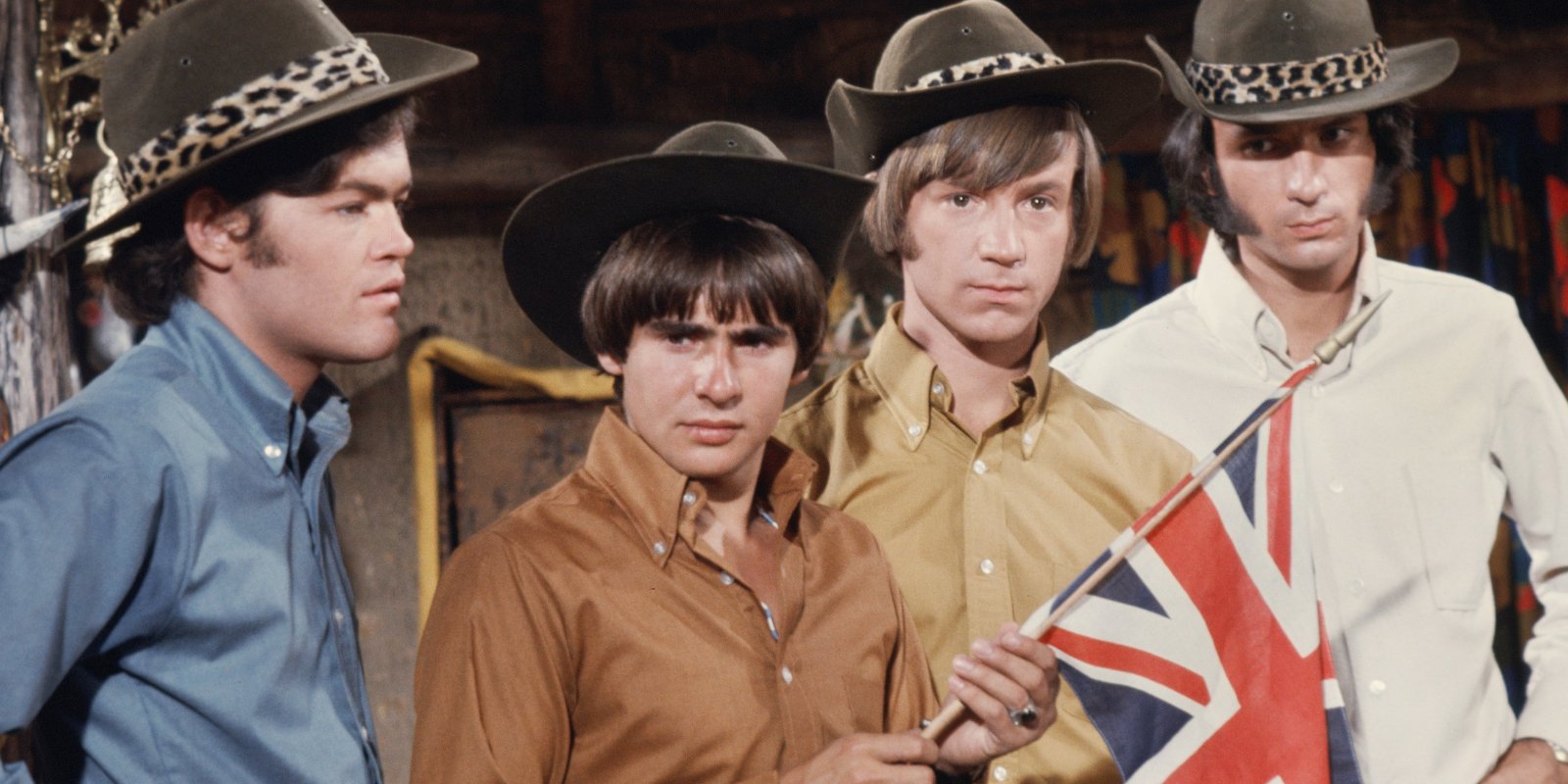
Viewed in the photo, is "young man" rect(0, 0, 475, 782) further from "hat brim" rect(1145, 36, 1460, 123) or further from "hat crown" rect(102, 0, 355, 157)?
"hat brim" rect(1145, 36, 1460, 123)

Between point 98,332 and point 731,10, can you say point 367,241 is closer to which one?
point 98,332

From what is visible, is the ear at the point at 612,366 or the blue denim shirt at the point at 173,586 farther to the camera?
the ear at the point at 612,366

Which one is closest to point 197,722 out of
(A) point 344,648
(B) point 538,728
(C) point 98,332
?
(A) point 344,648

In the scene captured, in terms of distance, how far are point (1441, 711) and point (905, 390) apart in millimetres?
1061

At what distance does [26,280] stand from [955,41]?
187 cm

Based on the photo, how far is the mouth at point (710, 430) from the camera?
2209mm

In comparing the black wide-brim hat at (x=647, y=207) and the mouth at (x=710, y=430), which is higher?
the black wide-brim hat at (x=647, y=207)

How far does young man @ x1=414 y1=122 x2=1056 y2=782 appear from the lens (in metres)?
2.05

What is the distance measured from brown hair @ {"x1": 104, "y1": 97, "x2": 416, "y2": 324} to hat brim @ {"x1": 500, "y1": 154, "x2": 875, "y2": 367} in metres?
0.28

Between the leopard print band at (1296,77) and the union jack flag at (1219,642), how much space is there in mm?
693

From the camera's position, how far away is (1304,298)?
303 centimetres

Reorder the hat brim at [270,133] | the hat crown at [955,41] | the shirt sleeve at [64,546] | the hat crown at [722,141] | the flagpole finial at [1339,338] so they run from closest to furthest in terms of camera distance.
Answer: the shirt sleeve at [64,546], the hat brim at [270,133], the flagpole finial at [1339,338], the hat crown at [722,141], the hat crown at [955,41]

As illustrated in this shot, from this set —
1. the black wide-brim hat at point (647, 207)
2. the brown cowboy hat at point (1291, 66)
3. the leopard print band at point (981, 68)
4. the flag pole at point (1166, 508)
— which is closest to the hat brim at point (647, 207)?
the black wide-brim hat at point (647, 207)

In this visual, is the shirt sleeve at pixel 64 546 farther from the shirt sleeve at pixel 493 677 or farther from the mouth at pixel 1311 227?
the mouth at pixel 1311 227
